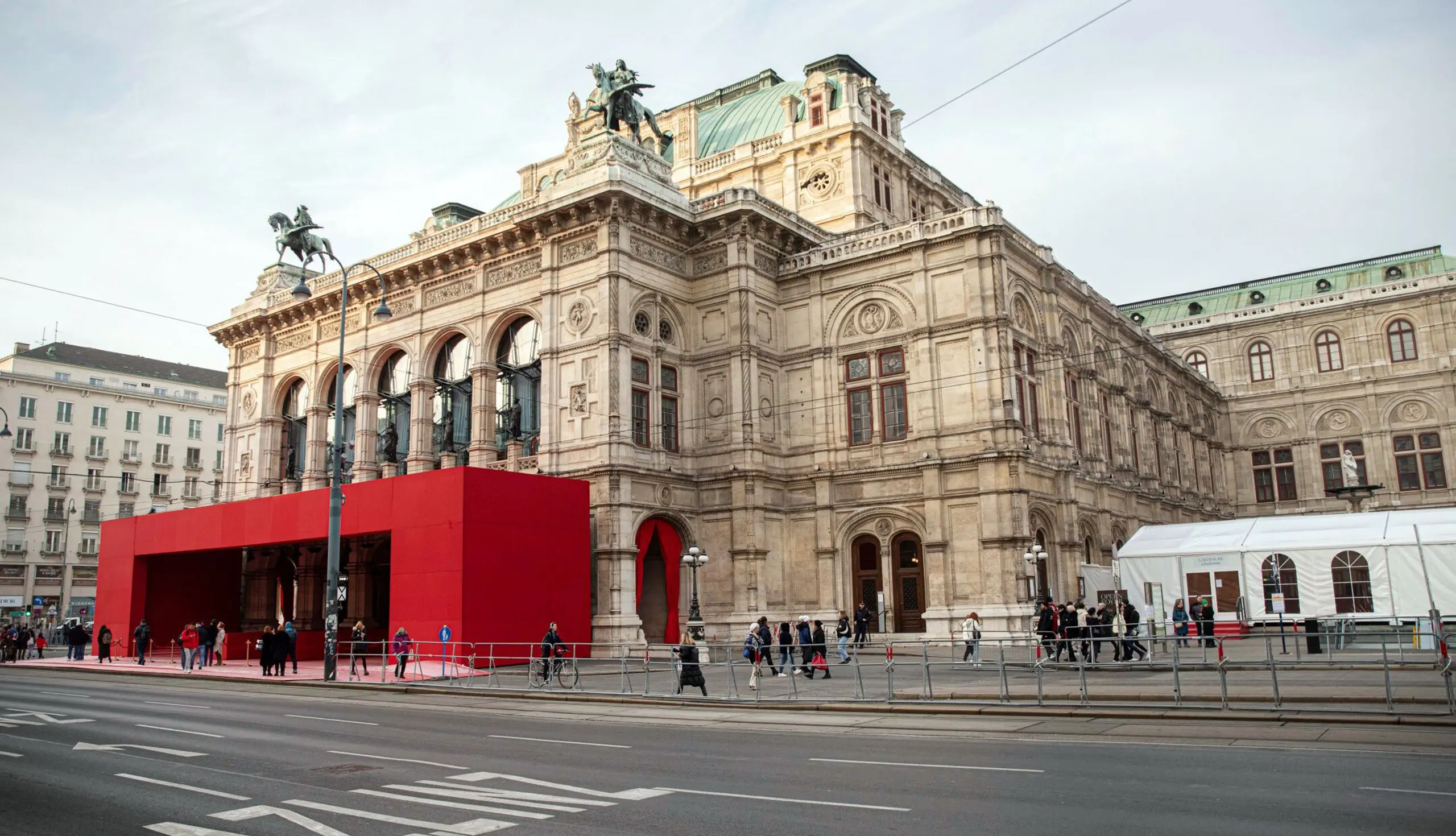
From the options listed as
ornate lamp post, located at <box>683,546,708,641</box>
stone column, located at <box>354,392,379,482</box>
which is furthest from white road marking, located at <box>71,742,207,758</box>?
stone column, located at <box>354,392,379,482</box>

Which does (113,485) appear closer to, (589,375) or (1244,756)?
(589,375)

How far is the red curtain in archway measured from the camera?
120 ft

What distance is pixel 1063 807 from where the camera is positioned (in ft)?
31.3

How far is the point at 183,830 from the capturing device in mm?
9172

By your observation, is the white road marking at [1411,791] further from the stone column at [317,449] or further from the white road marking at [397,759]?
the stone column at [317,449]

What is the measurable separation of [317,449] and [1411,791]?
4557 centimetres

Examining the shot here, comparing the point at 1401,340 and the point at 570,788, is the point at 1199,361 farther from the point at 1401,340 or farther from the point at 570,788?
the point at 570,788

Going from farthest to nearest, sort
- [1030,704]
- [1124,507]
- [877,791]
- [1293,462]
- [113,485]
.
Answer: [113,485] → [1293,462] → [1124,507] → [1030,704] → [877,791]

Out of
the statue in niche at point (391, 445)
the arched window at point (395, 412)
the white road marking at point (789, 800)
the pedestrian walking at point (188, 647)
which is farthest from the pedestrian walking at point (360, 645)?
the white road marking at point (789, 800)

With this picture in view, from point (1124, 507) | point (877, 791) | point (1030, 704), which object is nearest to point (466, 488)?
point (1030, 704)

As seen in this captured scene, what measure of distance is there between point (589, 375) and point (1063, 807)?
2920cm

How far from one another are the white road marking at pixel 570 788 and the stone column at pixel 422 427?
103 feet

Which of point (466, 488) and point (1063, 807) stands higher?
point (466, 488)

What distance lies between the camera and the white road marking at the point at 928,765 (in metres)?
11.8
